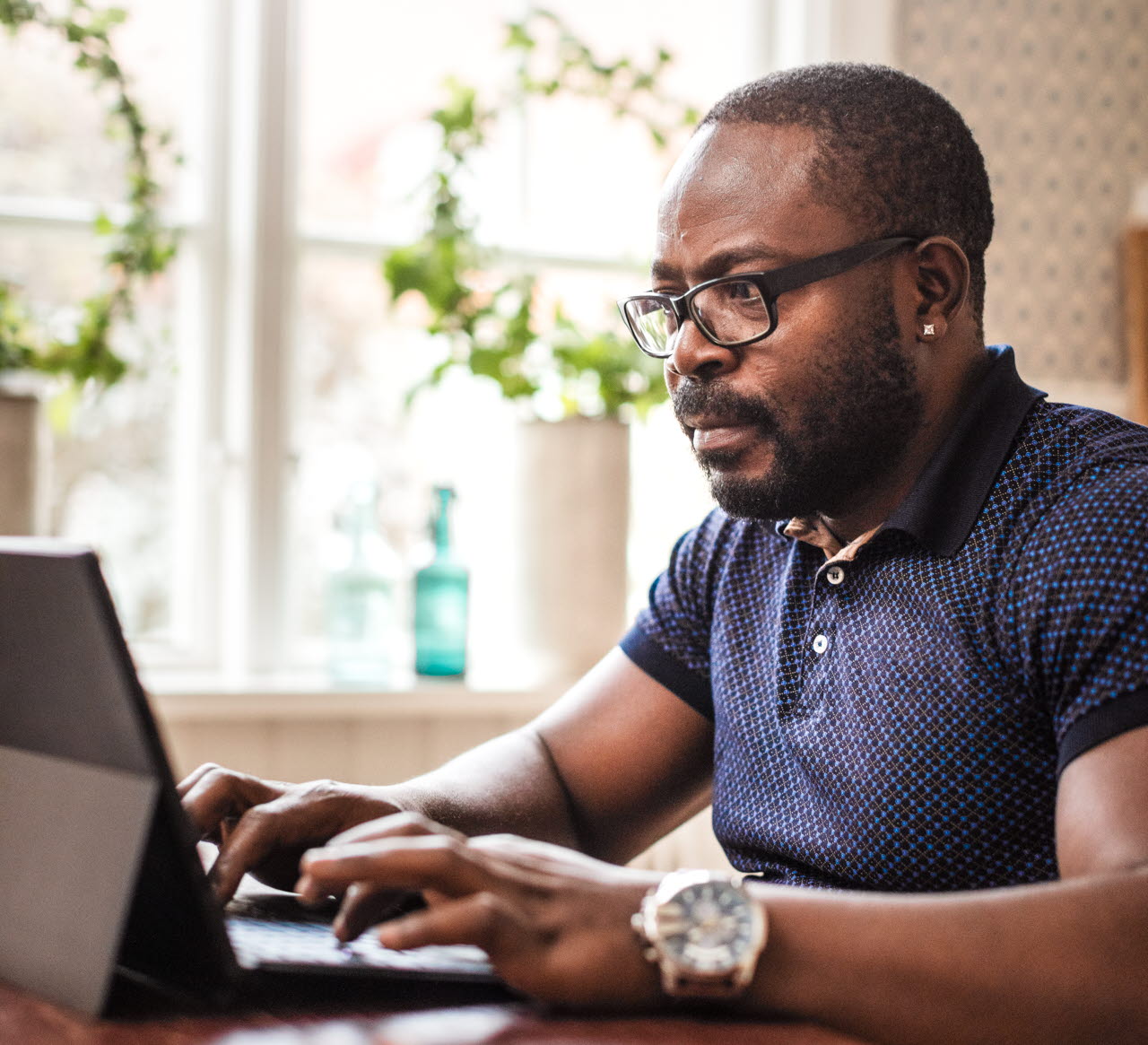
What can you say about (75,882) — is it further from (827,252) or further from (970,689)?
(827,252)

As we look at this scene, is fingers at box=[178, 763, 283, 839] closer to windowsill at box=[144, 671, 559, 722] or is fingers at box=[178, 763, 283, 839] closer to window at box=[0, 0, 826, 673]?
windowsill at box=[144, 671, 559, 722]

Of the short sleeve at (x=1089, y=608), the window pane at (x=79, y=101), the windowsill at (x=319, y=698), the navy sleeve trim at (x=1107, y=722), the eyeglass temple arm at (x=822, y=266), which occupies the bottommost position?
the windowsill at (x=319, y=698)

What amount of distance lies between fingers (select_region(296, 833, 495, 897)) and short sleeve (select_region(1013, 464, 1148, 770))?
1.46 ft

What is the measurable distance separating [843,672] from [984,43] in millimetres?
1887

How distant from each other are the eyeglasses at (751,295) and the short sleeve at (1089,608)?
29 centimetres

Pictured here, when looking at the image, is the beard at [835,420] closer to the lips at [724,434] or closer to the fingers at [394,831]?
the lips at [724,434]

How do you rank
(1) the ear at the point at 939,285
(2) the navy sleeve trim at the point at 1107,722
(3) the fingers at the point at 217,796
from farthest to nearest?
(1) the ear at the point at 939,285 < (3) the fingers at the point at 217,796 < (2) the navy sleeve trim at the point at 1107,722

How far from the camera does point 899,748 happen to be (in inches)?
41.8

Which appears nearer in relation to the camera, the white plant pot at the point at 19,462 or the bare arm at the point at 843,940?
the bare arm at the point at 843,940

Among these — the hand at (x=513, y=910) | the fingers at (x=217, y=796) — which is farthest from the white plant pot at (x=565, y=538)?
the hand at (x=513, y=910)

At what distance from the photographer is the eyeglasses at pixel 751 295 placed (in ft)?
3.75

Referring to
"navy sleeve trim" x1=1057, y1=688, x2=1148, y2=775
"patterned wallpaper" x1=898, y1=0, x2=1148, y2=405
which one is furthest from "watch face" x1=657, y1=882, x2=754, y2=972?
"patterned wallpaper" x1=898, y1=0, x2=1148, y2=405

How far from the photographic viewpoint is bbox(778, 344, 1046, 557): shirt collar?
108cm

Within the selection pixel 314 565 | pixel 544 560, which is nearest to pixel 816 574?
pixel 544 560
